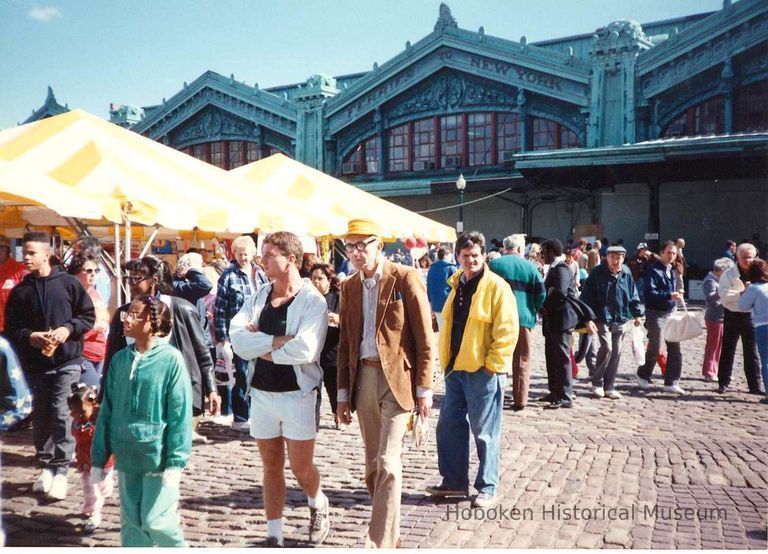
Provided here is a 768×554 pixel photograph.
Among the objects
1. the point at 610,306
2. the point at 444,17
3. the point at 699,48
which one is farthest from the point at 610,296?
the point at 699,48

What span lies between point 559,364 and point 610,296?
114 cm

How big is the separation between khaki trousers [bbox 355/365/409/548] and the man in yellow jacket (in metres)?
0.94

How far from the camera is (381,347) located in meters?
3.91

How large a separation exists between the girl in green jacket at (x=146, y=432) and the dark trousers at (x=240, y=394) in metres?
3.22

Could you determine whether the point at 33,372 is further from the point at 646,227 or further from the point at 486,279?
the point at 646,227

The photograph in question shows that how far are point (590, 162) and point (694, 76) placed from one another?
11.1 ft

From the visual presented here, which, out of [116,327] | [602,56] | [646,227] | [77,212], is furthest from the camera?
[602,56]

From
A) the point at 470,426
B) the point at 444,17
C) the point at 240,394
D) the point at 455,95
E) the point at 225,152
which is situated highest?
the point at 455,95

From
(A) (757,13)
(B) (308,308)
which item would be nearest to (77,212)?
(B) (308,308)

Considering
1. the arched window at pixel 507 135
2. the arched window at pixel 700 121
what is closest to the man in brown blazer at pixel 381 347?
the arched window at pixel 700 121

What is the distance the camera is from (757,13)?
10.1 m

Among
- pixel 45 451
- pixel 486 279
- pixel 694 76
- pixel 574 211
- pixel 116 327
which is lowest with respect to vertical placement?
pixel 45 451

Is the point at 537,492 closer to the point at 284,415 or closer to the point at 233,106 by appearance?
the point at 284,415

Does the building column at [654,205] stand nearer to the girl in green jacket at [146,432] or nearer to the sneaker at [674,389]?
the sneaker at [674,389]
